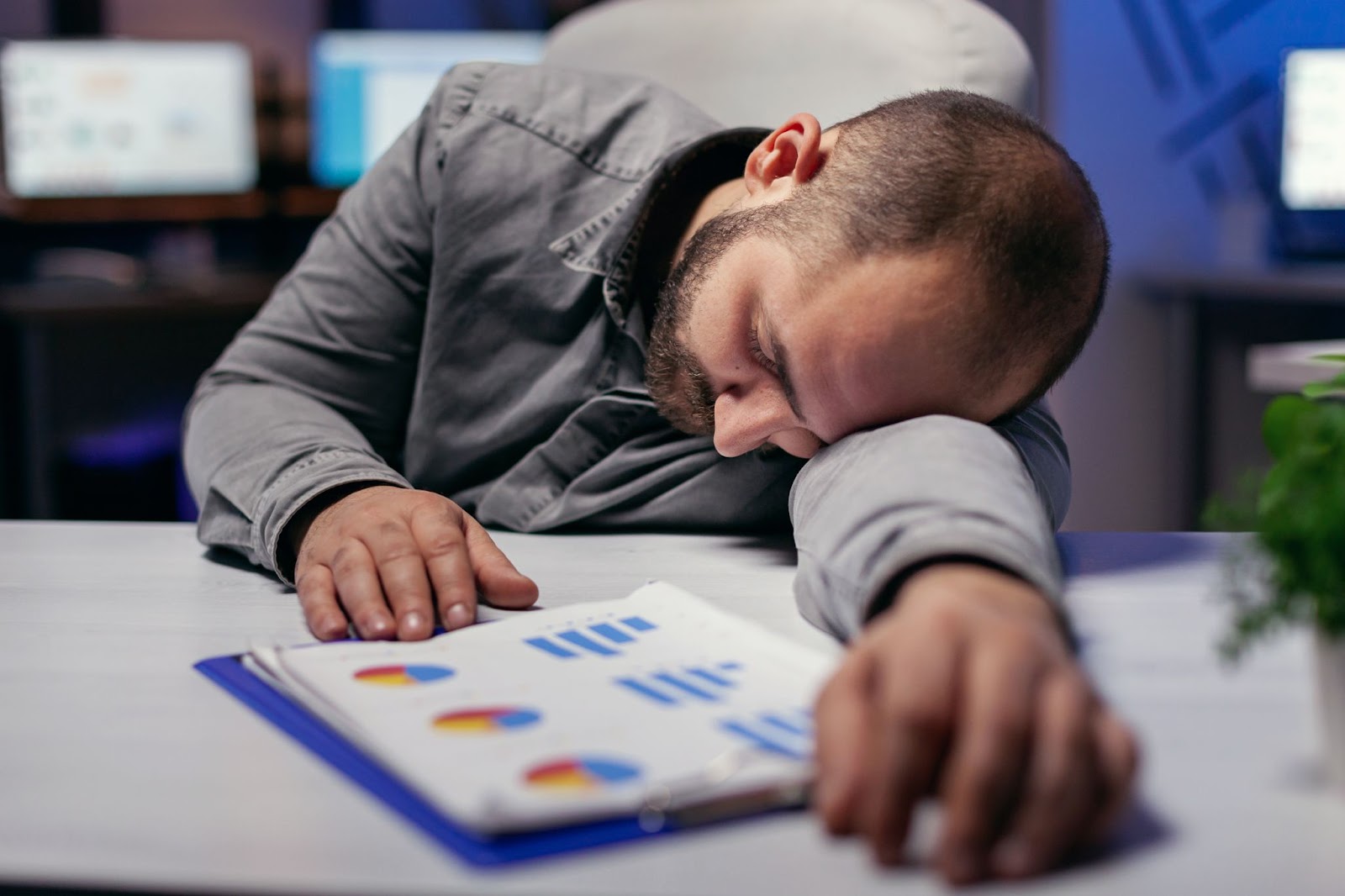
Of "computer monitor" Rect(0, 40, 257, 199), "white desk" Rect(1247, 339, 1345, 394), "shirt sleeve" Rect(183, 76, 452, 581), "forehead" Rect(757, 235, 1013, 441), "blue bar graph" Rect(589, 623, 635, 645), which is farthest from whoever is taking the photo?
"computer monitor" Rect(0, 40, 257, 199)

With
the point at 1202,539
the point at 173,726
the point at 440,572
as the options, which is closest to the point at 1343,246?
the point at 1202,539

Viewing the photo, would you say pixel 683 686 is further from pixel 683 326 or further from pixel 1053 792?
pixel 683 326

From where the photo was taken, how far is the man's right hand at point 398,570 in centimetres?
63

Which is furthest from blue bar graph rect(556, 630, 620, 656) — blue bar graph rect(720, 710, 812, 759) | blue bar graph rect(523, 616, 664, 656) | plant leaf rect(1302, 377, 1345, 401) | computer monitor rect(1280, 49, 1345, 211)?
computer monitor rect(1280, 49, 1345, 211)

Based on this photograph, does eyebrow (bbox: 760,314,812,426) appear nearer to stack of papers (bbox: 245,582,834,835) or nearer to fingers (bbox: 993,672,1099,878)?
stack of papers (bbox: 245,582,834,835)

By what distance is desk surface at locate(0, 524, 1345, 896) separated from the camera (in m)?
0.38

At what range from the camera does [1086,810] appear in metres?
0.38

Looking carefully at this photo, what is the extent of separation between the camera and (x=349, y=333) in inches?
42.3

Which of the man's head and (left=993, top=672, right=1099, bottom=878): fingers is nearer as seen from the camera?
(left=993, top=672, right=1099, bottom=878): fingers

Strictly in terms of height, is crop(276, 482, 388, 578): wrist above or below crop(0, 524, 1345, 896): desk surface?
below

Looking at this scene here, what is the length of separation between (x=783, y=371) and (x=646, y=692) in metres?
0.29

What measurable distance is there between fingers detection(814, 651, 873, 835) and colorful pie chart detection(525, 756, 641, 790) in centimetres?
7

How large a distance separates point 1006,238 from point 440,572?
14.1 inches

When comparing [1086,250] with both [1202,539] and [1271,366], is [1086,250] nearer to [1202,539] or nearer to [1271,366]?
[1202,539]
